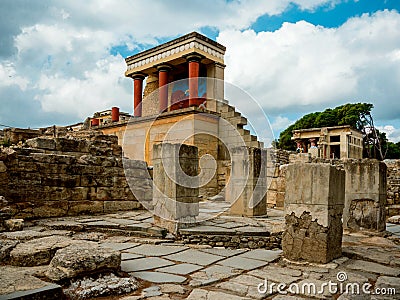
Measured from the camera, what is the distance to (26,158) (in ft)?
22.9

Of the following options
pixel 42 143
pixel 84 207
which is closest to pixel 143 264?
pixel 84 207

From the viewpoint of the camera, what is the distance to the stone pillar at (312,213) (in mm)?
4332

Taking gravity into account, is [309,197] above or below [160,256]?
above

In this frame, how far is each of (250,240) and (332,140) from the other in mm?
25582

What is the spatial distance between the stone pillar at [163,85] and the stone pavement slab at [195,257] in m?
11.7

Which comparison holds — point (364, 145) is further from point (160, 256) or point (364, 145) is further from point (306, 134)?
point (160, 256)

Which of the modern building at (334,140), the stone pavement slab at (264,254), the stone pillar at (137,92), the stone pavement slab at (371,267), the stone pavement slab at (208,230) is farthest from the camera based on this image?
the modern building at (334,140)

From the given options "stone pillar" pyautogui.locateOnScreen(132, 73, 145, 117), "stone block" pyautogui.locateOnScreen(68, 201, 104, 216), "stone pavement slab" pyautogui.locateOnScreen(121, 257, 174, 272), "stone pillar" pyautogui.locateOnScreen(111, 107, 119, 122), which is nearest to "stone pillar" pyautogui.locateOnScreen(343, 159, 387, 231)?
"stone pavement slab" pyautogui.locateOnScreen(121, 257, 174, 272)

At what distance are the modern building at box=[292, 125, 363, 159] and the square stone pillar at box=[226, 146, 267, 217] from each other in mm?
18083

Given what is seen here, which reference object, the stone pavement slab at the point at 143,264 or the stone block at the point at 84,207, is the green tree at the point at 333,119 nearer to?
the stone block at the point at 84,207

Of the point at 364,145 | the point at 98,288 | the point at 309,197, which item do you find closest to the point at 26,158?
the point at 98,288

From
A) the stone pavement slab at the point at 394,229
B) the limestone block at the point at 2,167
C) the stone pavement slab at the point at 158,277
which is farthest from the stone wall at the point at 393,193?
the limestone block at the point at 2,167

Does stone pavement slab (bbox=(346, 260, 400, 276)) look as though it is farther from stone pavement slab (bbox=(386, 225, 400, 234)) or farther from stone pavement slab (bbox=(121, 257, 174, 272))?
stone pavement slab (bbox=(386, 225, 400, 234))

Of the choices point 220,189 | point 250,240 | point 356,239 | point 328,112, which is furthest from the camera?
point 328,112
